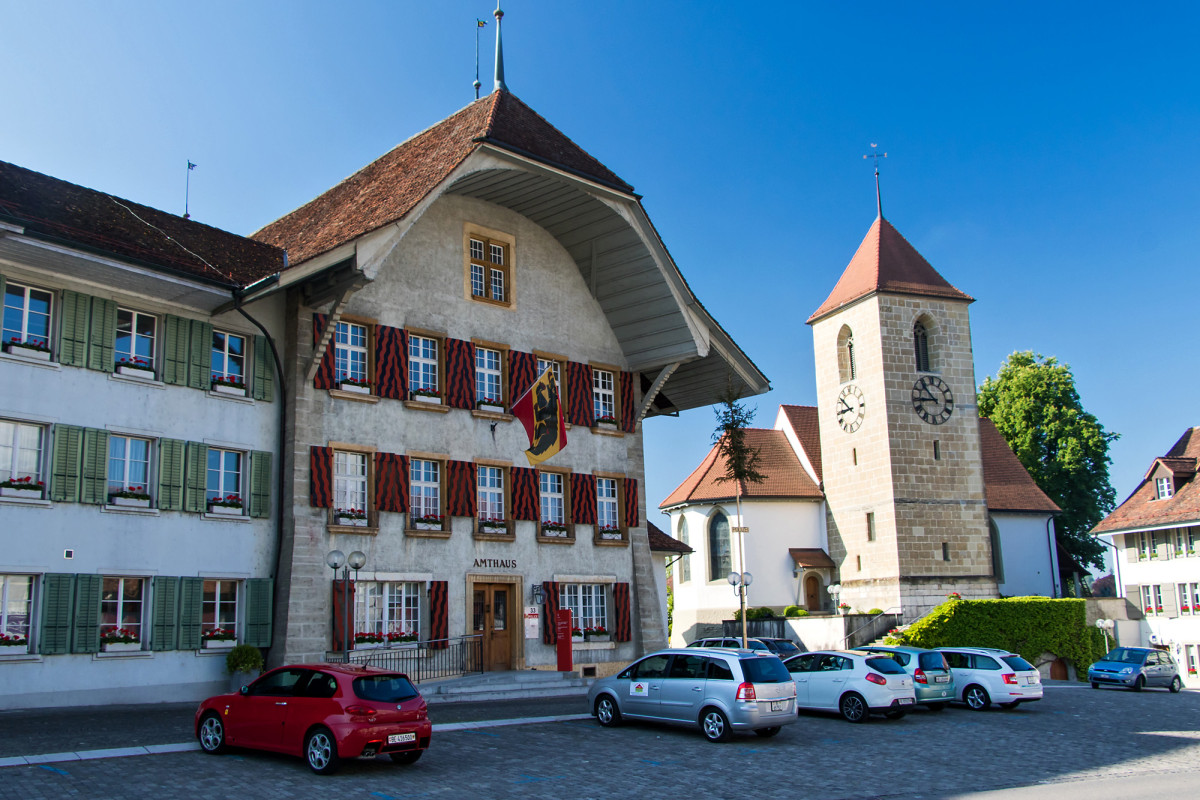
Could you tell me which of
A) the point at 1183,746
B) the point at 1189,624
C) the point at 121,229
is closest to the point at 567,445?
the point at 121,229

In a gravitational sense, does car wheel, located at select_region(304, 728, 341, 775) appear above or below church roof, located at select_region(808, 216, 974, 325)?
below

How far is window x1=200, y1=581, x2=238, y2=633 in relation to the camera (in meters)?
23.3

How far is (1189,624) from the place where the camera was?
4794cm

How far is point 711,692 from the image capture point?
58.1 feet

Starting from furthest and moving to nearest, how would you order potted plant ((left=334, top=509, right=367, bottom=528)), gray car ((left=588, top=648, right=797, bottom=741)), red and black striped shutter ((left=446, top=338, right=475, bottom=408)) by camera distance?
red and black striped shutter ((left=446, top=338, right=475, bottom=408)), potted plant ((left=334, top=509, right=367, bottom=528)), gray car ((left=588, top=648, right=797, bottom=741))

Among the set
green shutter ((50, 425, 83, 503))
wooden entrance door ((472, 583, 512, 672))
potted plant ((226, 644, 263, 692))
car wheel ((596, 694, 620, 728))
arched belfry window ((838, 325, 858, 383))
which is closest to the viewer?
car wheel ((596, 694, 620, 728))

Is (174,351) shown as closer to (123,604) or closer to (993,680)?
(123,604)

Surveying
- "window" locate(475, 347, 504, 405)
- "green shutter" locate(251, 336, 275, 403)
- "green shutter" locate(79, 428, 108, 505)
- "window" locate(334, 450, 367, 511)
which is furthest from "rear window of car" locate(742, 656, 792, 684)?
"green shutter" locate(79, 428, 108, 505)

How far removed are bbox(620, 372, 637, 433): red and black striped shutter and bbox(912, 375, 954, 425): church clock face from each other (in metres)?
20.7

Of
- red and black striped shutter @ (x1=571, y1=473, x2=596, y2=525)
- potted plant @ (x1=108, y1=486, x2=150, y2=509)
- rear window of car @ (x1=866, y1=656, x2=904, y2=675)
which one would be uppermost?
red and black striped shutter @ (x1=571, y1=473, x2=596, y2=525)

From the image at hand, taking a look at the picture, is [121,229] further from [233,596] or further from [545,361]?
[545,361]

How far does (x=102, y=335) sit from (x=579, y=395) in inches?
506

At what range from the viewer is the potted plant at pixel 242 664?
75.3 ft

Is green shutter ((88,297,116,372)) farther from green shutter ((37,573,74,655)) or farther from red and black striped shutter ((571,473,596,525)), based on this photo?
red and black striped shutter ((571,473,596,525))
